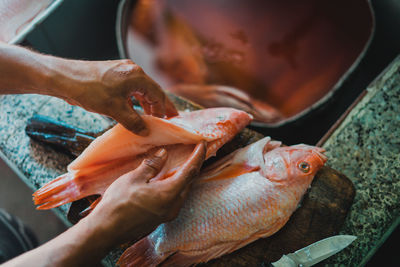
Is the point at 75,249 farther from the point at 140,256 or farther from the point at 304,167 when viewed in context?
the point at 304,167

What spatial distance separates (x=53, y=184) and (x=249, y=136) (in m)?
0.81

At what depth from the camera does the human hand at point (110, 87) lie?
3.27 ft

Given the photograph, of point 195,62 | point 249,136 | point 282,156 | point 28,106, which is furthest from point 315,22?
point 28,106

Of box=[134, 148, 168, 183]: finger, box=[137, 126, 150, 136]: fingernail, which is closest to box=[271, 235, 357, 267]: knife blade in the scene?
box=[134, 148, 168, 183]: finger

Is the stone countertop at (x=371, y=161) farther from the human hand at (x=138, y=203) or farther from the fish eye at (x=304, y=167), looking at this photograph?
the human hand at (x=138, y=203)

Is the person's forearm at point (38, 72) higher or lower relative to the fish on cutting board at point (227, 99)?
higher

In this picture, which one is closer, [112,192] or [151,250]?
[112,192]

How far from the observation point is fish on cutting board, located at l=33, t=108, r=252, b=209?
1.12 meters

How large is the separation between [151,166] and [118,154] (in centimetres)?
18

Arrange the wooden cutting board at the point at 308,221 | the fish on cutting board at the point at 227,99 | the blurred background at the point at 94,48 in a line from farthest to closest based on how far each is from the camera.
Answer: the blurred background at the point at 94,48 → the fish on cutting board at the point at 227,99 → the wooden cutting board at the point at 308,221

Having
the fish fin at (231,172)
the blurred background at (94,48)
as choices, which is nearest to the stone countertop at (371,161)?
the blurred background at (94,48)

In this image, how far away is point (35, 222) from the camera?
243 centimetres

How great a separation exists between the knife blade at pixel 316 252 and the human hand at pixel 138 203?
461 mm

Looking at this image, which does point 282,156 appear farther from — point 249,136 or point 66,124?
point 66,124
